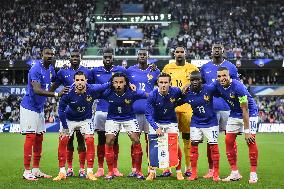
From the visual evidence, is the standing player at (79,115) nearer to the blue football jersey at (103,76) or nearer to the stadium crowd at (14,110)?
the blue football jersey at (103,76)

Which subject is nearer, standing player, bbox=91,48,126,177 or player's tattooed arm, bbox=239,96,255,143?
player's tattooed arm, bbox=239,96,255,143

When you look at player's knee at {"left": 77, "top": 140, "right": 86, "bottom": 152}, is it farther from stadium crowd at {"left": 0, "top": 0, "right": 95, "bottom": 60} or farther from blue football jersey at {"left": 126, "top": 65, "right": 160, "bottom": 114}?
stadium crowd at {"left": 0, "top": 0, "right": 95, "bottom": 60}

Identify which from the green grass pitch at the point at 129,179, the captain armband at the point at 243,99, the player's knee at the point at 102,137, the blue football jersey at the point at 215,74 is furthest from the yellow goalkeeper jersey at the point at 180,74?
the green grass pitch at the point at 129,179

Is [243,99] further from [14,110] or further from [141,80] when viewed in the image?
[14,110]

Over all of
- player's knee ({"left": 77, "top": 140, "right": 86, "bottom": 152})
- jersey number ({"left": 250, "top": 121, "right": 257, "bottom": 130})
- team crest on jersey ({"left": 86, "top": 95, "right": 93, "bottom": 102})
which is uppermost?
team crest on jersey ({"left": 86, "top": 95, "right": 93, "bottom": 102})

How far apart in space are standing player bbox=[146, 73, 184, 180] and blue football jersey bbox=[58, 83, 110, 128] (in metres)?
1.03

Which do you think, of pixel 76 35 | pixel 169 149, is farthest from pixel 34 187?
pixel 76 35

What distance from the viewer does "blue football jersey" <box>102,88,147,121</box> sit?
393 inches

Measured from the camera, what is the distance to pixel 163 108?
9.84m

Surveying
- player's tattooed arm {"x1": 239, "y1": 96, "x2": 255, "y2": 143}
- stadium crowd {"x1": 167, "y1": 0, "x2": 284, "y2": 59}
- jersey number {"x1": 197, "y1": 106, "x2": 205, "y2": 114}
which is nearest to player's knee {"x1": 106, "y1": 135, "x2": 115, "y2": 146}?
jersey number {"x1": 197, "y1": 106, "x2": 205, "y2": 114}

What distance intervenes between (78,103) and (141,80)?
5.14 ft

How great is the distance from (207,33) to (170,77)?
33.5 m

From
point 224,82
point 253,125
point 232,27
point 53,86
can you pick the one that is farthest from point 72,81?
point 232,27

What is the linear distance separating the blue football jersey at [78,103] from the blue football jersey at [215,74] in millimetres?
2233
